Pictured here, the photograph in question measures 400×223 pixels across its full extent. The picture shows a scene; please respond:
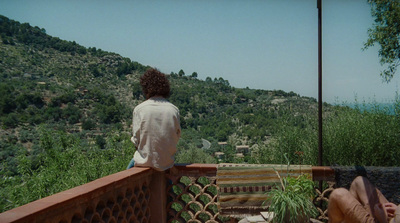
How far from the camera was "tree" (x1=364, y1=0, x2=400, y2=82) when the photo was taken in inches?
301

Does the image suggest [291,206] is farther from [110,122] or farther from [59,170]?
[110,122]

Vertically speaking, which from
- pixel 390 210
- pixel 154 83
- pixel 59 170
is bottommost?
pixel 59 170

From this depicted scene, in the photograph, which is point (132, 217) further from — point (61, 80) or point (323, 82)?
point (61, 80)

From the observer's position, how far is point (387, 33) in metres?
7.74

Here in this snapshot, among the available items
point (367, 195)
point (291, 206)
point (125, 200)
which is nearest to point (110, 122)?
point (125, 200)

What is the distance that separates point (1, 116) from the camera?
65.2ft

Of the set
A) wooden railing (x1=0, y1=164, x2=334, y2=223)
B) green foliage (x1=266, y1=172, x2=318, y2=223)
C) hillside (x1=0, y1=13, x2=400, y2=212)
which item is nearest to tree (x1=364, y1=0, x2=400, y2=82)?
hillside (x1=0, y1=13, x2=400, y2=212)

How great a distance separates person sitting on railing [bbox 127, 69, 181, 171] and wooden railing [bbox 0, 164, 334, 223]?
12 centimetres

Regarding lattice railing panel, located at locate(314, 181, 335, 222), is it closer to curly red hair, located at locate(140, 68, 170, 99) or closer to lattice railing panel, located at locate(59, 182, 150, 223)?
lattice railing panel, located at locate(59, 182, 150, 223)

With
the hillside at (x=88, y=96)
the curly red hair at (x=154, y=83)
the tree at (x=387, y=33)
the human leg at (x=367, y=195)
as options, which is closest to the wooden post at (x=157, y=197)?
the curly red hair at (x=154, y=83)

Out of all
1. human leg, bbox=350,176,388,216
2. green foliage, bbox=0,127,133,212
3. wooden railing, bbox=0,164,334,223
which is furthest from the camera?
green foliage, bbox=0,127,133,212

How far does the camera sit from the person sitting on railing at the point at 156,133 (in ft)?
11.1

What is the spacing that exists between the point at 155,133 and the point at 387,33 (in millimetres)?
6297

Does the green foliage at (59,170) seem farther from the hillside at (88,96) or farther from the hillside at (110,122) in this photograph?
the hillside at (88,96)
